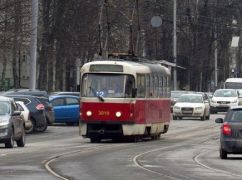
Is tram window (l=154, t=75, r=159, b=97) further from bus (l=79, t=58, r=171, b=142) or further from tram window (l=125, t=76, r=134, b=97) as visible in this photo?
tram window (l=125, t=76, r=134, b=97)

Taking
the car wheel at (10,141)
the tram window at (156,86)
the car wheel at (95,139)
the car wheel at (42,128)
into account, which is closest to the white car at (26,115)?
the car wheel at (42,128)

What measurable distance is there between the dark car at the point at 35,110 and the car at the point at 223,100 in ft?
83.2

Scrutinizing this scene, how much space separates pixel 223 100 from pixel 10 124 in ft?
124

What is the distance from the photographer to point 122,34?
68.1 metres

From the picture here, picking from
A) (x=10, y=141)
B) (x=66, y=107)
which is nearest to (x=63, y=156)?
(x=10, y=141)

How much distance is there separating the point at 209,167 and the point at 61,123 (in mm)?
28132

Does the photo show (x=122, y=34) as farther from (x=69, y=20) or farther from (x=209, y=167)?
(x=209, y=167)

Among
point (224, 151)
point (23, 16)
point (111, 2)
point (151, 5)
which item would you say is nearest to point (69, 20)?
point (111, 2)

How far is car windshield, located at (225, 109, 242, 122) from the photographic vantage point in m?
25.3

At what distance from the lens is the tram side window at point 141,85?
109ft

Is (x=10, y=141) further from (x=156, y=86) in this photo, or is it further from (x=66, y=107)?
(x=66, y=107)

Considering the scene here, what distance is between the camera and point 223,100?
65.4 meters

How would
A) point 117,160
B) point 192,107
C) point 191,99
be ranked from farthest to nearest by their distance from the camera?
point 191,99, point 192,107, point 117,160

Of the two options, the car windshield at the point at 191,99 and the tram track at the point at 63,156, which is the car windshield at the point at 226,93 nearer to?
the car windshield at the point at 191,99
